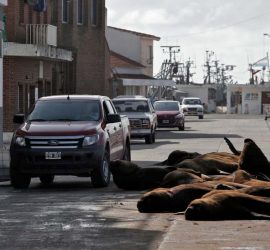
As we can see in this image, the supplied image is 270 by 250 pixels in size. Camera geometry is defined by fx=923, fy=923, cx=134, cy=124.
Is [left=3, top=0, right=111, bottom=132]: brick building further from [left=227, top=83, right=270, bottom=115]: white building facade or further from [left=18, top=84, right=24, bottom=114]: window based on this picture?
[left=227, top=83, right=270, bottom=115]: white building facade

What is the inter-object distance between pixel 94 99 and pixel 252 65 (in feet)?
424

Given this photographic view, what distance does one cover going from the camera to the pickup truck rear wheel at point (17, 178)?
1727 centimetres

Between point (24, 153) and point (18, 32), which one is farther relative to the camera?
point (18, 32)

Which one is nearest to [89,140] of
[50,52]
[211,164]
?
[211,164]

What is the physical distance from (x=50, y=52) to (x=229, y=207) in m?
26.4

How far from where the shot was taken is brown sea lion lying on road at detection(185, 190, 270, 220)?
1184 cm

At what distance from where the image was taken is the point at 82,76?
53031 millimetres

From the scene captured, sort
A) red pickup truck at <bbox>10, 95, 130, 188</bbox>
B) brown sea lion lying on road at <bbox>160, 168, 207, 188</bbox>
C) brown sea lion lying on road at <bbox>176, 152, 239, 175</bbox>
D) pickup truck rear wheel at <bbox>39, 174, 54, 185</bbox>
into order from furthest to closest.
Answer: pickup truck rear wheel at <bbox>39, 174, 54, 185</bbox> < red pickup truck at <bbox>10, 95, 130, 188</bbox> < brown sea lion lying on road at <bbox>176, 152, 239, 175</bbox> < brown sea lion lying on road at <bbox>160, 168, 207, 188</bbox>

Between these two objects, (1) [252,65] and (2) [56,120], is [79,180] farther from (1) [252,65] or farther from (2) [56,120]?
(1) [252,65]

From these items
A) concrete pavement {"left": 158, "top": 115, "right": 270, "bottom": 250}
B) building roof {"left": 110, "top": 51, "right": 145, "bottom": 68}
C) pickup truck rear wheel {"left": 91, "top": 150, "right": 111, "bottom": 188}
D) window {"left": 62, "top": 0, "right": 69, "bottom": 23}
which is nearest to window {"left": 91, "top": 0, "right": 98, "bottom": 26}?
window {"left": 62, "top": 0, "right": 69, "bottom": 23}

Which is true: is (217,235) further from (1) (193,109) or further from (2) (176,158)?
(1) (193,109)

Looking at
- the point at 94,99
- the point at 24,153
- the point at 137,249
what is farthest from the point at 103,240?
the point at 94,99

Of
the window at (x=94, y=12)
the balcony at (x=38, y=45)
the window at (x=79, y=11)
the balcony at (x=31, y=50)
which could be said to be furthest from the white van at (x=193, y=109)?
the balcony at (x=31, y=50)

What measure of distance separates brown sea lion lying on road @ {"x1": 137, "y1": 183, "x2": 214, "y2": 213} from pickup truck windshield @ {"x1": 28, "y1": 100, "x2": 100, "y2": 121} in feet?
17.2
